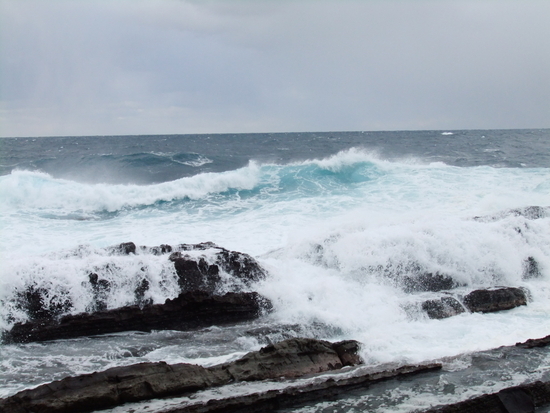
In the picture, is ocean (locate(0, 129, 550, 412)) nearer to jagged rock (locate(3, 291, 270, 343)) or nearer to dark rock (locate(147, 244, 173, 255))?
jagged rock (locate(3, 291, 270, 343))

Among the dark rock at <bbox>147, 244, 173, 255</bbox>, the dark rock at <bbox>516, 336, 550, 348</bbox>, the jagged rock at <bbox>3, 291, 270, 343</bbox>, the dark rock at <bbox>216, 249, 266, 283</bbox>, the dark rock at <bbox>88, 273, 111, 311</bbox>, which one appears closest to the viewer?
the dark rock at <bbox>516, 336, 550, 348</bbox>

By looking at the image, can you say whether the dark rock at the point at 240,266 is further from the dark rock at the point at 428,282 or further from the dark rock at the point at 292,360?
the dark rock at the point at 428,282

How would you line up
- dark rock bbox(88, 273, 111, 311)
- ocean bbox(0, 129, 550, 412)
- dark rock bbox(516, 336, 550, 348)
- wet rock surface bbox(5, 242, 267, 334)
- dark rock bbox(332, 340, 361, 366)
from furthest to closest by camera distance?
1. dark rock bbox(88, 273, 111, 311)
2. wet rock surface bbox(5, 242, 267, 334)
3. ocean bbox(0, 129, 550, 412)
4. dark rock bbox(516, 336, 550, 348)
5. dark rock bbox(332, 340, 361, 366)

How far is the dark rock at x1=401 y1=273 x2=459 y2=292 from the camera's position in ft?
28.7

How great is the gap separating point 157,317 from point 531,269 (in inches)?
293

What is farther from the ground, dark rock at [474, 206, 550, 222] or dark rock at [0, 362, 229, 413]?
dark rock at [474, 206, 550, 222]

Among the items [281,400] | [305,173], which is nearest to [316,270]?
[281,400]

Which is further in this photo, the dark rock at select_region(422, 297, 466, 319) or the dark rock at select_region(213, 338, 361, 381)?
the dark rock at select_region(422, 297, 466, 319)

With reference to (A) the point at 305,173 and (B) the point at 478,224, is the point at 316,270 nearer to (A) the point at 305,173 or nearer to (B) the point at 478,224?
(B) the point at 478,224

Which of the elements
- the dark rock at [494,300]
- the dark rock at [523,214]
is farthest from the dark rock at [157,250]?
the dark rock at [523,214]

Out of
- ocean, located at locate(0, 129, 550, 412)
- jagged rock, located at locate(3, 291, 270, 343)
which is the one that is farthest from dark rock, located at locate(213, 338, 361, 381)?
jagged rock, located at locate(3, 291, 270, 343)

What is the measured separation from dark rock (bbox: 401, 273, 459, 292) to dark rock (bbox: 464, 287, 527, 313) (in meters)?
0.77

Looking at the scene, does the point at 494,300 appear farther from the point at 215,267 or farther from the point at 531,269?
→ the point at 215,267

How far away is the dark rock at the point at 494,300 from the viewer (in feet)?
26.0
